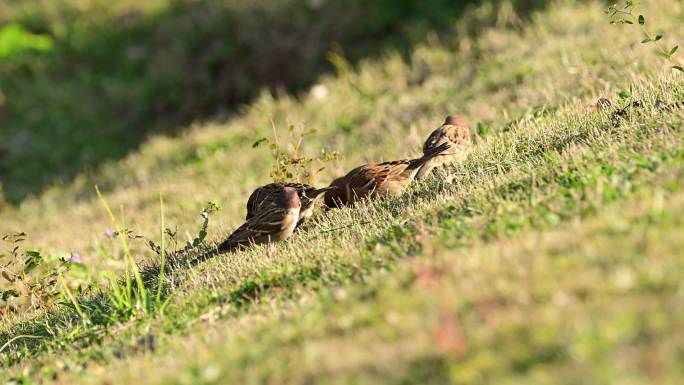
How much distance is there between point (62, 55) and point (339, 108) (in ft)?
33.1

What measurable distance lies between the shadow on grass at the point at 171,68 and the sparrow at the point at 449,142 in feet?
23.6

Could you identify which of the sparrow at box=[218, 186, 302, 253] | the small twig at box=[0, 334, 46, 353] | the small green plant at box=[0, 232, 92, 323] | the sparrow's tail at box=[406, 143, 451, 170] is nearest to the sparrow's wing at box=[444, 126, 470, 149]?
the sparrow's tail at box=[406, 143, 451, 170]

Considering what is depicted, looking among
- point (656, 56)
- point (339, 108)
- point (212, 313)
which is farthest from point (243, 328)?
point (339, 108)

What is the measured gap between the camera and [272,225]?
6859 millimetres

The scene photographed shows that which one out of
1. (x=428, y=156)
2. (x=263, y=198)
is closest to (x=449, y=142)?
(x=428, y=156)

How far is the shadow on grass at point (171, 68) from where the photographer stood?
16.9m

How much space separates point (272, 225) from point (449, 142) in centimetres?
211

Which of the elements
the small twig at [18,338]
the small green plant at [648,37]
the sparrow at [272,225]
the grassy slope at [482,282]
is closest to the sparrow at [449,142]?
the grassy slope at [482,282]

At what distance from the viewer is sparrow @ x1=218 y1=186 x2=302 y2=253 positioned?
22.5ft

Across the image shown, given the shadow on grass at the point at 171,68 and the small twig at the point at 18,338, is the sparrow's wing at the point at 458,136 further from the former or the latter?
the shadow on grass at the point at 171,68

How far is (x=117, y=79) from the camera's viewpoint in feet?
63.7

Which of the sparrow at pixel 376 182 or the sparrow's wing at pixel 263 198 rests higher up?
the sparrow's wing at pixel 263 198

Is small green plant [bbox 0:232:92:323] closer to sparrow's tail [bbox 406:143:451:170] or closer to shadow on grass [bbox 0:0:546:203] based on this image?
sparrow's tail [bbox 406:143:451:170]

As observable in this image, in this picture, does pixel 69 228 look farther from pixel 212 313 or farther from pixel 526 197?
pixel 526 197
